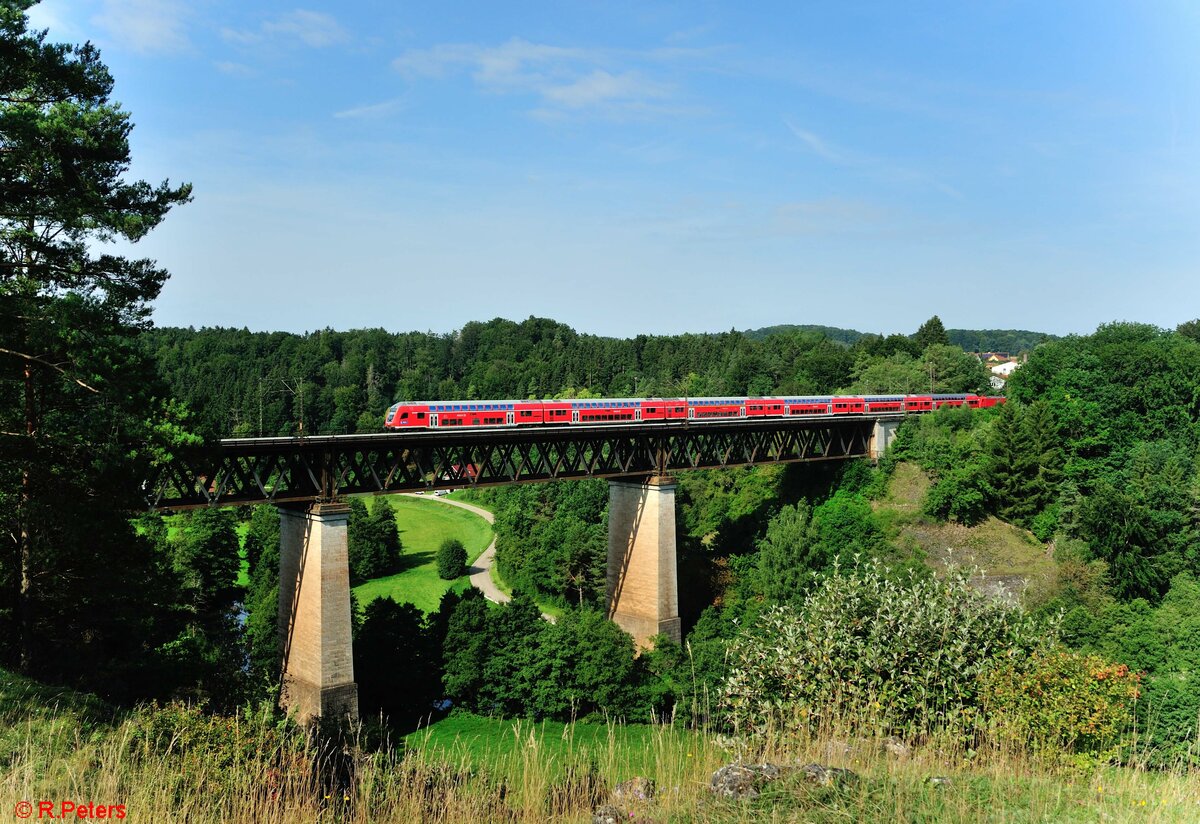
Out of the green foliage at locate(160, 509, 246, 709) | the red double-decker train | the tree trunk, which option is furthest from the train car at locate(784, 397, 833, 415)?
the tree trunk

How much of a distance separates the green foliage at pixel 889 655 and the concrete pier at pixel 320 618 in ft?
65.0

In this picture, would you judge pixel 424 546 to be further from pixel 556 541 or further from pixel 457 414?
pixel 457 414

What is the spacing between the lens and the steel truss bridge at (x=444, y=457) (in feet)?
94.1

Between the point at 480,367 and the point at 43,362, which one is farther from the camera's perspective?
the point at 480,367

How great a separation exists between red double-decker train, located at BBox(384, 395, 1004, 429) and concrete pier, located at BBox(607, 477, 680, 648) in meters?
5.16

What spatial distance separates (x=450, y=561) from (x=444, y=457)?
36.0 meters

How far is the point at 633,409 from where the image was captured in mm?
48812

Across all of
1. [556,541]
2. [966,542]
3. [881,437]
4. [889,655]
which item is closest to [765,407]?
[881,437]

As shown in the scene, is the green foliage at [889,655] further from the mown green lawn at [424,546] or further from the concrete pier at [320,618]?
the mown green lawn at [424,546]

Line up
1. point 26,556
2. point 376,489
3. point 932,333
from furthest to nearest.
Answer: point 932,333
point 376,489
point 26,556

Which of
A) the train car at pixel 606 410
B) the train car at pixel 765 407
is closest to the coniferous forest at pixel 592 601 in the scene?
the train car at pixel 765 407

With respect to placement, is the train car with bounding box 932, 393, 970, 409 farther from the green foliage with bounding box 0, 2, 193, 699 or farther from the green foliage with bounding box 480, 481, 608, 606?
the green foliage with bounding box 0, 2, 193, 699

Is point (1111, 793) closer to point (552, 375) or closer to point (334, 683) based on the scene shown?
point (334, 683)

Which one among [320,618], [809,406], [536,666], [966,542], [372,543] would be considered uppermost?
[809,406]
